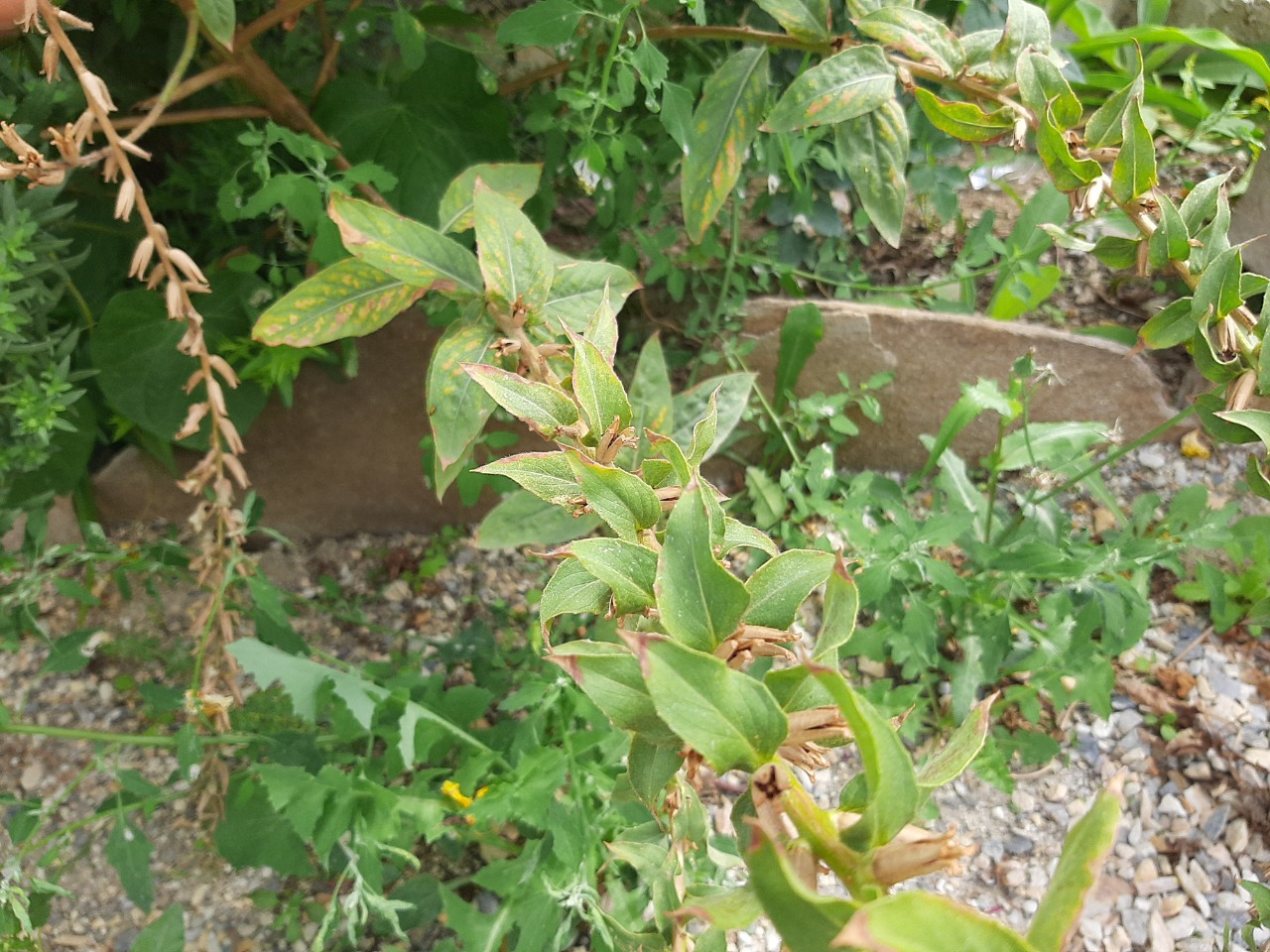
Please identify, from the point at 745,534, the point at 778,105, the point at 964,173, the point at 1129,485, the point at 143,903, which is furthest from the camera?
the point at 1129,485

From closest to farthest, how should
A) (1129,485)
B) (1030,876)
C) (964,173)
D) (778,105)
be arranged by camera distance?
(778,105) → (1030,876) → (964,173) → (1129,485)

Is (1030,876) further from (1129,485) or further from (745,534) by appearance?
(745,534)

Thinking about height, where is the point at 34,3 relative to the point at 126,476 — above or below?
above

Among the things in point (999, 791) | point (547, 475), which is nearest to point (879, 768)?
point (547, 475)

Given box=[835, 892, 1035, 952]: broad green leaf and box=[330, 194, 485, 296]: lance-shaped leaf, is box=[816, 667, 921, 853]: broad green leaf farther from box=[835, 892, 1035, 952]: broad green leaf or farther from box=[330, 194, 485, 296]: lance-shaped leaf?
box=[330, 194, 485, 296]: lance-shaped leaf

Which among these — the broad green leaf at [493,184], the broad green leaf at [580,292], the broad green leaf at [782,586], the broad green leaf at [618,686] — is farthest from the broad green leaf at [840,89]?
the broad green leaf at [618,686]

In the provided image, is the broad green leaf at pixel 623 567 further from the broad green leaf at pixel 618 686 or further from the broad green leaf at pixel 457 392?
the broad green leaf at pixel 457 392

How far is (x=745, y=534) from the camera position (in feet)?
1.96

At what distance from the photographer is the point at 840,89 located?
0.92 m

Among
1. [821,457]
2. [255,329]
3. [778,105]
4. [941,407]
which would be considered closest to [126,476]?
[255,329]

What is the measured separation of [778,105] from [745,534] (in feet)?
1.86

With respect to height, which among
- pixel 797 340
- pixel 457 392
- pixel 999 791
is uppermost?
pixel 457 392

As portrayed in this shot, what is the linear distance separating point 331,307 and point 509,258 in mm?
243

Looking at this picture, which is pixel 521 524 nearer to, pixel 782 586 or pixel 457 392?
pixel 457 392
